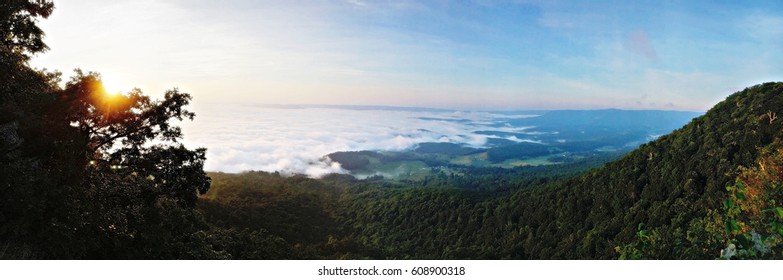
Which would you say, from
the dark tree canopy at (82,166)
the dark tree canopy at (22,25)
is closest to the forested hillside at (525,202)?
the dark tree canopy at (82,166)

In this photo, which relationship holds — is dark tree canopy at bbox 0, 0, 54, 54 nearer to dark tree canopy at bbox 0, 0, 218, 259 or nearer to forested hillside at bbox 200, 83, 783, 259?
dark tree canopy at bbox 0, 0, 218, 259

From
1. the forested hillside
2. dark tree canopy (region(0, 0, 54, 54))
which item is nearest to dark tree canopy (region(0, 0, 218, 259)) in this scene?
dark tree canopy (region(0, 0, 54, 54))

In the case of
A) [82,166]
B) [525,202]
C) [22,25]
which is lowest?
[525,202]

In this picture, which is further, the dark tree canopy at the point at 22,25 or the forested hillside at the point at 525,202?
the forested hillside at the point at 525,202

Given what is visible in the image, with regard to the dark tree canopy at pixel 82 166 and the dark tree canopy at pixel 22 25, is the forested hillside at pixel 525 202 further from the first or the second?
the dark tree canopy at pixel 22 25

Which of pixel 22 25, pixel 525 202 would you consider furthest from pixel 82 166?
pixel 525 202

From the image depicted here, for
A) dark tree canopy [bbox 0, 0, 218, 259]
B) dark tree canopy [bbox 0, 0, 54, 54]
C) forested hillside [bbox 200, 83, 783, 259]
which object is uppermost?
dark tree canopy [bbox 0, 0, 54, 54]

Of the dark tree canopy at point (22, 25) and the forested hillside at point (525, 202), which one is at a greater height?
the dark tree canopy at point (22, 25)

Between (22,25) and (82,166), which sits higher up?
(22,25)

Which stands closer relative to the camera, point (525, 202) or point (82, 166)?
point (82, 166)

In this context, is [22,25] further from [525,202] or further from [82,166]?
[525,202]
